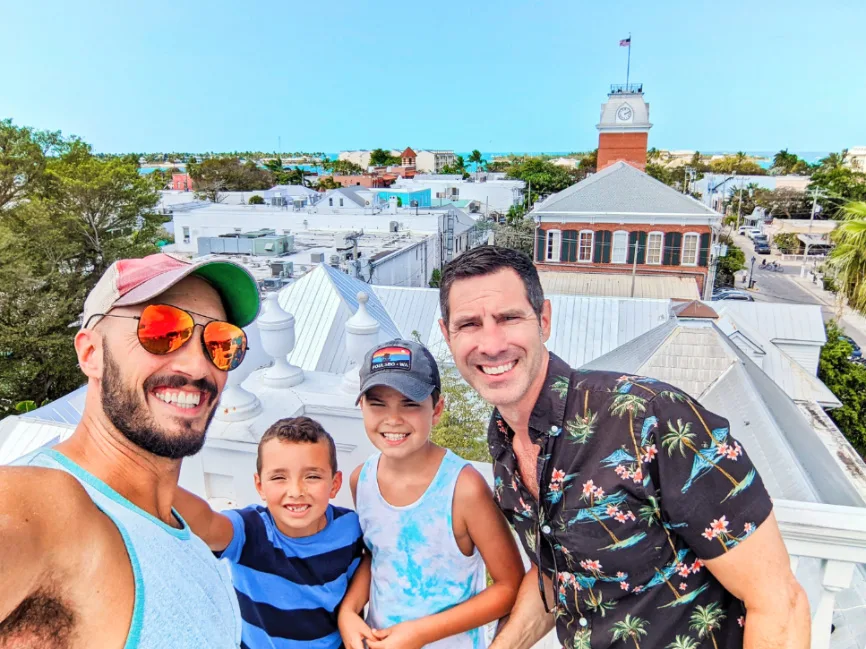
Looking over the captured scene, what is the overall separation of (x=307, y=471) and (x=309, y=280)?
33.1 ft

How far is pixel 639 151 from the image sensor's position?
41.0m

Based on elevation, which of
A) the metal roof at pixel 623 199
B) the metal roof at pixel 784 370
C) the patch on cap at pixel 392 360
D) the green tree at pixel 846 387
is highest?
the metal roof at pixel 623 199

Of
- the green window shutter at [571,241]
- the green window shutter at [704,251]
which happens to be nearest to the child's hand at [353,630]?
the green window shutter at [571,241]

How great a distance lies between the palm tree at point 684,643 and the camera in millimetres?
1688

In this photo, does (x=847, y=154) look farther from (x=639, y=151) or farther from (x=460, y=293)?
(x=460, y=293)

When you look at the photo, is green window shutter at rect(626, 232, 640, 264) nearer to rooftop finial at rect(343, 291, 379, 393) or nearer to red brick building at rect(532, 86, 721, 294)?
red brick building at rect(532, 86, 721, 294)

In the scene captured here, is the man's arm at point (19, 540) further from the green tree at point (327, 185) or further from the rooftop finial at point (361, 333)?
the green tree at point (327, 185)

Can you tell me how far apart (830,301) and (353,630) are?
123 feet

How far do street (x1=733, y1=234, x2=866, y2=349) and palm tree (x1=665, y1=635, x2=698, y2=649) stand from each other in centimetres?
2950

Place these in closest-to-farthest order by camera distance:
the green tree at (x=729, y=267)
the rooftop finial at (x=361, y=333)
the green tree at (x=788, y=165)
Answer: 1. the rooftop finial at (x=361, y=333)
2. the green tree at (x=729, y=267)
3. the green tree at (x=788, y=165)

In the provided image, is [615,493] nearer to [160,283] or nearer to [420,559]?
[420,559]

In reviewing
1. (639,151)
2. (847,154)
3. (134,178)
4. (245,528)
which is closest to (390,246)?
(134,178)

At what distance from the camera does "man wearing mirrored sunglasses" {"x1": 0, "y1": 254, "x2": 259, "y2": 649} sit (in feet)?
3.01

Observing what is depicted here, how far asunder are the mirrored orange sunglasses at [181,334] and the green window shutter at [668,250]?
30758 millimetres
